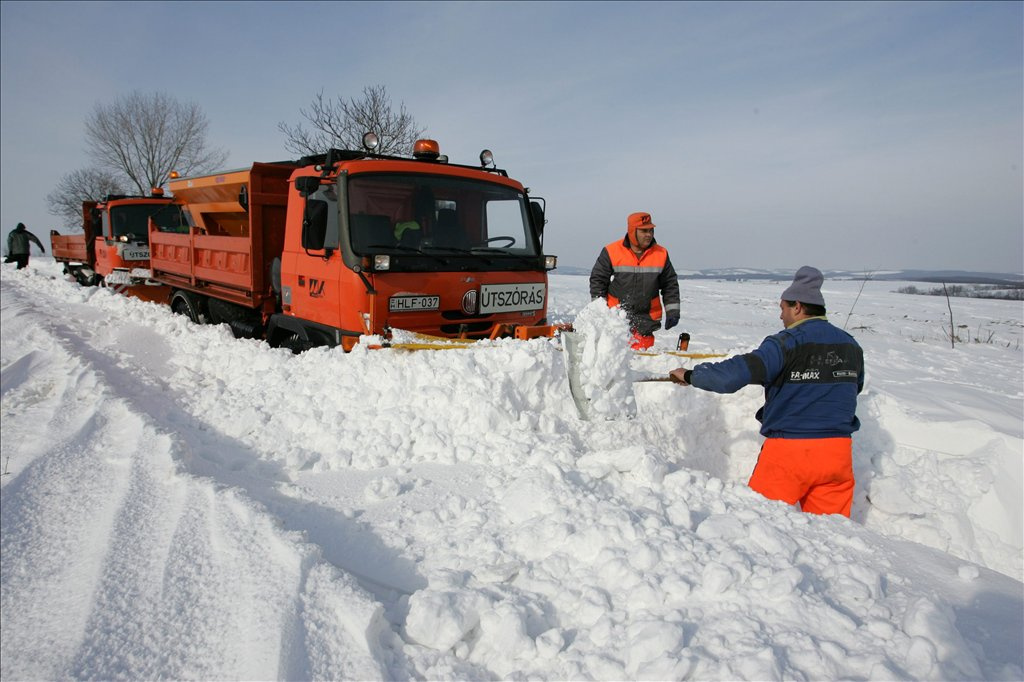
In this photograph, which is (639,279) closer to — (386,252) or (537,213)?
(537,213)

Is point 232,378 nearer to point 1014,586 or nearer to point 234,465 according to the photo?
point 234,465

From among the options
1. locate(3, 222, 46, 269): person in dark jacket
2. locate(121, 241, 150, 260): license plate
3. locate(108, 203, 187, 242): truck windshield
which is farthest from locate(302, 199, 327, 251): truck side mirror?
locate(3, 222, 46, 269): person in dark jacket

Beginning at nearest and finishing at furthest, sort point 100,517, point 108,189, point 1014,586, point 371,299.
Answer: point 1014,586 < point 100,517 < point 371,299 < point 108,189

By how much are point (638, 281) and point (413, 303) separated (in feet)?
7.45

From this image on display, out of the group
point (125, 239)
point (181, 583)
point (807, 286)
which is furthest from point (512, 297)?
point (125, 239)

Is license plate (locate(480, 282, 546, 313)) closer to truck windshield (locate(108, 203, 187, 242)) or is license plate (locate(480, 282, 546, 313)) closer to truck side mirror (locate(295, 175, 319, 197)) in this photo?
truck side mirror (locate(295, 175, 319, 197))

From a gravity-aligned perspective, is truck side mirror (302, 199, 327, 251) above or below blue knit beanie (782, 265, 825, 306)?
above

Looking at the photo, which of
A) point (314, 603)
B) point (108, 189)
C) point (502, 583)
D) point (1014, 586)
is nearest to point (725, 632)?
point (502, 583)

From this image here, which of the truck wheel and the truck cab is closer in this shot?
the truck cab

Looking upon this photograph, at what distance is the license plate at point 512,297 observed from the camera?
5.18m

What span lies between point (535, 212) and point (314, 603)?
4.47 metres

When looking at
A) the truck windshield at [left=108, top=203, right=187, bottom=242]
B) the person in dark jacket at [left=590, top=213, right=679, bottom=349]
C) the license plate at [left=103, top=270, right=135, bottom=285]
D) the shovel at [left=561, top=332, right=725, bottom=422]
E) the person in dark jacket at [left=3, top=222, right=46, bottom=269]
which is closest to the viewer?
the shovel at [left=561, top=332, right=725, bottom=422]

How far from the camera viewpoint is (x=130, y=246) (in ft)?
39.9

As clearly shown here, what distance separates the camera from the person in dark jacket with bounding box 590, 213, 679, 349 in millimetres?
5566
